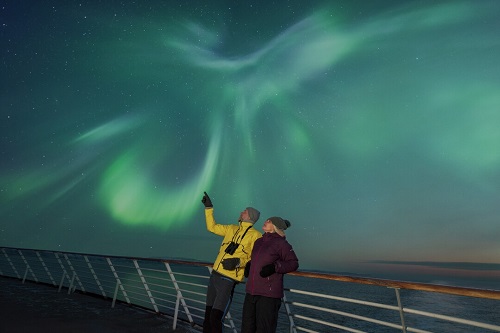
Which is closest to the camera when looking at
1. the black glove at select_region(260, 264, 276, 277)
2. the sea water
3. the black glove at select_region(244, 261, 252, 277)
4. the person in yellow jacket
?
the person in yellow jacket

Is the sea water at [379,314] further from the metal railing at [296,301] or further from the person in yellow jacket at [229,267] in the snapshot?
the person in yellow jacket at [229,267]

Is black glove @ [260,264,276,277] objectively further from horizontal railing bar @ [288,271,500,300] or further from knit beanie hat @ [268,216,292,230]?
horizontal railing bar @ [288,271,500,300]

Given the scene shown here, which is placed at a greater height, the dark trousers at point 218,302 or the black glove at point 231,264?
the black glove at point 231,264

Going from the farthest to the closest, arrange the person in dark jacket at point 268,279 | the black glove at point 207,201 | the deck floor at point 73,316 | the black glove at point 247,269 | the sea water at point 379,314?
the sea water at point 379,314
the deck floor at point 73,316
the black glove at point 207,201
the black glove at point 247,269
the person in dark jacket at point 268,279

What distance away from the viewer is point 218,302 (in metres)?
3.61

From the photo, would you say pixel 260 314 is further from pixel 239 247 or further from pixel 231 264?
pixel 239 247

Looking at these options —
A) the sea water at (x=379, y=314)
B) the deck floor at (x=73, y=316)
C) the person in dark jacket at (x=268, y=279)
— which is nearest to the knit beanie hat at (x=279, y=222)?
the person in dark jacket at (x=268, y=279)

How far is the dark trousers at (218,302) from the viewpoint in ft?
11.8

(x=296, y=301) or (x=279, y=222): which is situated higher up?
(x=279, y=222)

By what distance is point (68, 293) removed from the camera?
26.0 feet

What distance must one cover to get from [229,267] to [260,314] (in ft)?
1.73

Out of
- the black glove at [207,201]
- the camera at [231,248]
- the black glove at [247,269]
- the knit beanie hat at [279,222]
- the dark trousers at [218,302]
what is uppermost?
the black glove at [207,201]

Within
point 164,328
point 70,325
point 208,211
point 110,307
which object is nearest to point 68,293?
point 110,307

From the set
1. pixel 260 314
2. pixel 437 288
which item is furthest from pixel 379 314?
pixel 437 288
